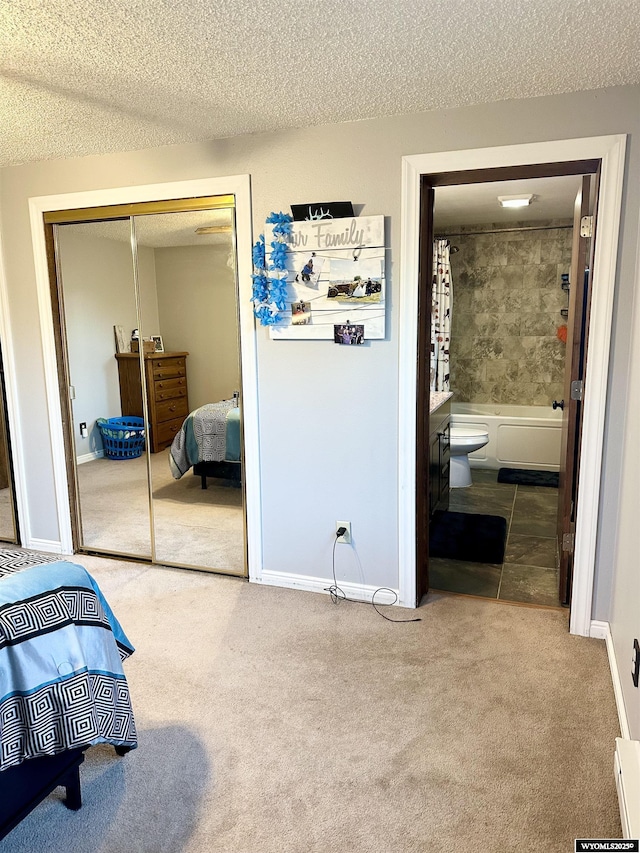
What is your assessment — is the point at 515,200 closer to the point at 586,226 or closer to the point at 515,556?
the point at 586,226

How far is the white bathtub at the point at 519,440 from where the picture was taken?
17.0 feet

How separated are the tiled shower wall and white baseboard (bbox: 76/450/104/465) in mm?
3681

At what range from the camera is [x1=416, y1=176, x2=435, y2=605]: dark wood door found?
2.60 m

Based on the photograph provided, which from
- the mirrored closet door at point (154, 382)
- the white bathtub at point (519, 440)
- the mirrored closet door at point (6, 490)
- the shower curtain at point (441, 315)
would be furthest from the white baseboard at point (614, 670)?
the mirrored closet door at point (6, 490)

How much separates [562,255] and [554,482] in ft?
6.91

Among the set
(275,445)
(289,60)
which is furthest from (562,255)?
(289,60)

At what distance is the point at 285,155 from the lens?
8.84ft

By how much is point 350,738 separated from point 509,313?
14.9ft

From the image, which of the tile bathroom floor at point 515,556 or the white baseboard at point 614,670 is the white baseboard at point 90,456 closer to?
the tile bathroom floor at point 515,556

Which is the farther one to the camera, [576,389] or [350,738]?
[576,389]

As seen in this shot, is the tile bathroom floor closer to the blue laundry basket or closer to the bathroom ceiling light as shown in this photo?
the blue laundry basket

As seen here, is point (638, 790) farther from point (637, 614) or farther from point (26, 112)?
point (26, 112)

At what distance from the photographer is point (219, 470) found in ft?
10.5

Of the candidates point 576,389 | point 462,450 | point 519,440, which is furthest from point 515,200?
point 576,389
